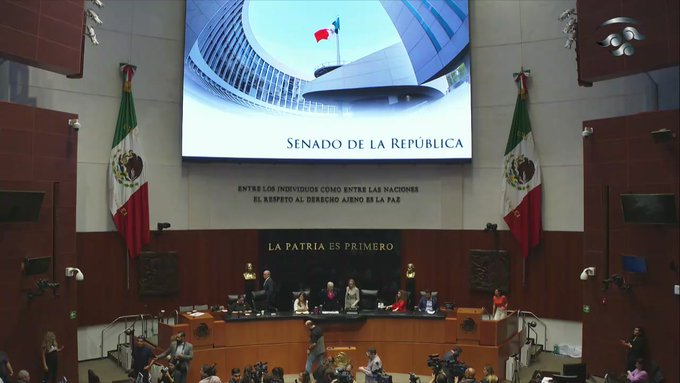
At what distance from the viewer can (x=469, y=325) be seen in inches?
592

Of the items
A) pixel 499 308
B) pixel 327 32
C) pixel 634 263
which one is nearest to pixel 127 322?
pixel 499 308

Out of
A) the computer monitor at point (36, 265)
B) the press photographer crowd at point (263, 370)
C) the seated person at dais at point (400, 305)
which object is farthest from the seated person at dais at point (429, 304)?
the computer monitor at point (36, 265)

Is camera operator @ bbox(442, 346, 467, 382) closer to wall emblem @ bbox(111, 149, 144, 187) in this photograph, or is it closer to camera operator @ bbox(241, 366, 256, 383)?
camera operator @ bbox(241, 366, 256, 383)

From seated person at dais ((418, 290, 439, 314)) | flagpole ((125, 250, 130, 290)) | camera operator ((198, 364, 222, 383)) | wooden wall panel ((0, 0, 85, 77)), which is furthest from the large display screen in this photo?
camera operator ((198, 364, 222, 383))

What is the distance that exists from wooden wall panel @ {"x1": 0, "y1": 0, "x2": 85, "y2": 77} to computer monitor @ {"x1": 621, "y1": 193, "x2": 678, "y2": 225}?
41.1 feet

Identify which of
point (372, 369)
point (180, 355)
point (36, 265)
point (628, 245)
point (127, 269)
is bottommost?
point (372, 369)

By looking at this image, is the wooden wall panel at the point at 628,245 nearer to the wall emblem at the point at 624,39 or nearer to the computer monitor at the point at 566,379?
the wall emblem at the point at 624,39

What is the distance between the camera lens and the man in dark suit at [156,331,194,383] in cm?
1241

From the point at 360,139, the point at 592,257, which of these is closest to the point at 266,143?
the point at 360,139

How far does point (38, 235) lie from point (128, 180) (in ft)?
12.9

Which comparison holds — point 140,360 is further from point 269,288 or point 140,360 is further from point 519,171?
point 519,171

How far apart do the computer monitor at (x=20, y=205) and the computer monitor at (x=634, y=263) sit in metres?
12.6

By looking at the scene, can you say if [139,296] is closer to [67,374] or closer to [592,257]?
[67,374]

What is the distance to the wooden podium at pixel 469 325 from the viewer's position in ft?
49.1
